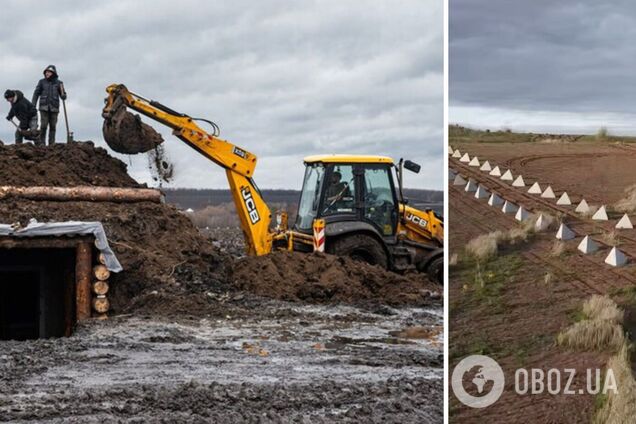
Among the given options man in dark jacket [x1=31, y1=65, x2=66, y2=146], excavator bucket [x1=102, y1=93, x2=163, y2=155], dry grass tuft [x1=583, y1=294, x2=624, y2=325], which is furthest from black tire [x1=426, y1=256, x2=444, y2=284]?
dry grass tuft [x1=583, y1=294, x2=624, y2=325]

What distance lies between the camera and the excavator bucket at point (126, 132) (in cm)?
1691

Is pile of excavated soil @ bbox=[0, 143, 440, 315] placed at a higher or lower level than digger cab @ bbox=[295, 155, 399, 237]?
lower

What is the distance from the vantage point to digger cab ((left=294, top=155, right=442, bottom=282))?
16.2 metres

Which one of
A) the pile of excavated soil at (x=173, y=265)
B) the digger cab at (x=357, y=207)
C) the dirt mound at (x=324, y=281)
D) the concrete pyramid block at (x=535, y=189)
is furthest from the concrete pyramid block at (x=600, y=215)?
the digger cab at (x=357, y=207)

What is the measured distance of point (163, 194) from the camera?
1744 cm

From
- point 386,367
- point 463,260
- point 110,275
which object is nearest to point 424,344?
point 386,367

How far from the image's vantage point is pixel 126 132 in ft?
56.1

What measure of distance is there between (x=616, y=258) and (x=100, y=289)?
11.1 metres

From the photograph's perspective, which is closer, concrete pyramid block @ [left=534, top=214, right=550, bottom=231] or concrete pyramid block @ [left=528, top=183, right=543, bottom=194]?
concrete pyramid block @ [left=534, top=214, right=550, bottom=231]

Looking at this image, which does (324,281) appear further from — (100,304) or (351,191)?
(100,304)

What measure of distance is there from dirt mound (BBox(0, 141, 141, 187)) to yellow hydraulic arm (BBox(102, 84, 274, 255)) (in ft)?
3.34

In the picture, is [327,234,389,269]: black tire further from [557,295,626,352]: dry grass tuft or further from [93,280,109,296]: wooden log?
[557,295,626,352]: dry grass tuft

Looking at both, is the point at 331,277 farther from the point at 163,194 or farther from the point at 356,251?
the point at 163,194

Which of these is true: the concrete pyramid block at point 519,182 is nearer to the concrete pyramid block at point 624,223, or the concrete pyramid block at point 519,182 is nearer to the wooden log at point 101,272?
the concrete pyramid block at point 624,223
